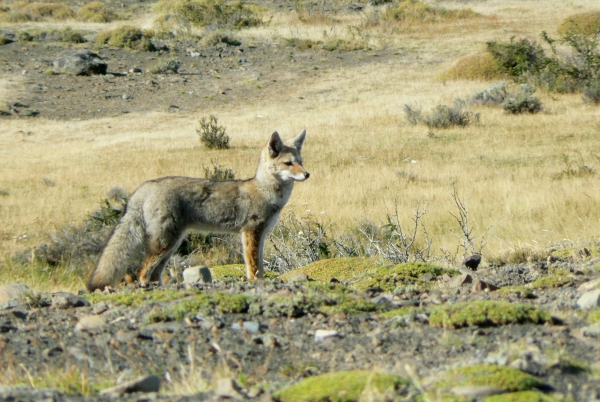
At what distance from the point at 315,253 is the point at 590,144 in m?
11.0

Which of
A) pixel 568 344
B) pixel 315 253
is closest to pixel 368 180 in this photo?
pixel 315 253

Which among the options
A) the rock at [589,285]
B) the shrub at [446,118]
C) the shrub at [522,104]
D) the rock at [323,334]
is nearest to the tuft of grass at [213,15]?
the shrub at [446,118]

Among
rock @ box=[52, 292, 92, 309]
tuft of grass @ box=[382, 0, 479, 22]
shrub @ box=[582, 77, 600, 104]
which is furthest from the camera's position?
tuft of grass @ box=[382, 0, 479, 22]

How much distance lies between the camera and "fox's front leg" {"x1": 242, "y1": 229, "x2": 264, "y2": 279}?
8086 mm

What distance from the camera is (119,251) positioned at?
7.74 metres

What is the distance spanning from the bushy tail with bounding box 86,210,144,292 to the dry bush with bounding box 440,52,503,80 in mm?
24532

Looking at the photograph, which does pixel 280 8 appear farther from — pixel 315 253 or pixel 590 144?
pixel 315 253

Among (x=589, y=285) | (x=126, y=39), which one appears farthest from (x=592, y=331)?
(x=126, y=39)

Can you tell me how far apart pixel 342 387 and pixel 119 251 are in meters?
4.86

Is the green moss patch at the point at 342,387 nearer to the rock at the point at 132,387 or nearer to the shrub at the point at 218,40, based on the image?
the rock at the point at 132,387

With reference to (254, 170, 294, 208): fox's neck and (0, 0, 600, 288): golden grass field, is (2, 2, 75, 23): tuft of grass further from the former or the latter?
(254, 170, 294, 208): fox's neck

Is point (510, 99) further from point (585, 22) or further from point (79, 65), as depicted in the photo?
point (585, 22)

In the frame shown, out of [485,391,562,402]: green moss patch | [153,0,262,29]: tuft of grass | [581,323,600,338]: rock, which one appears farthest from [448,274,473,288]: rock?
[153,0,262,29]: tuft of grass

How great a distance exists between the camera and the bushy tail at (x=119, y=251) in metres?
7.59
